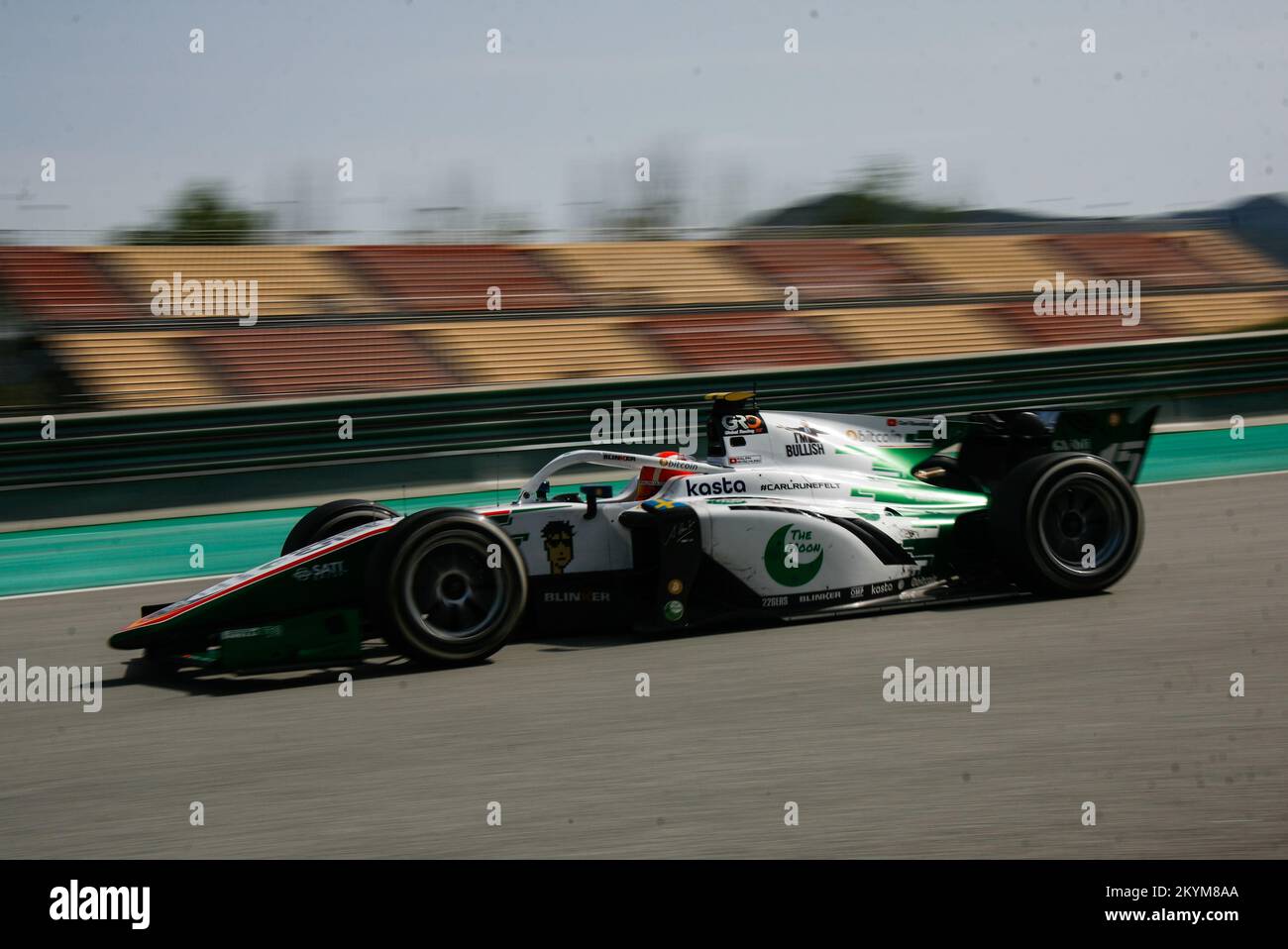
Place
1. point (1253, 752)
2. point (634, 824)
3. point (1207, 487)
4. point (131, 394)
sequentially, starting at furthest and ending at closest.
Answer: point (131, 394) → point (1207, 487) → point (1253, 752) → point (634, 824)

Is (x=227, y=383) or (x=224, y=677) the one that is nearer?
(x=224, y=677)

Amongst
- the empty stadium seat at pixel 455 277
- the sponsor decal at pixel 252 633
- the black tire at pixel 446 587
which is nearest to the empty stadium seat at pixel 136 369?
the empty stadium seat at pixel 455 277

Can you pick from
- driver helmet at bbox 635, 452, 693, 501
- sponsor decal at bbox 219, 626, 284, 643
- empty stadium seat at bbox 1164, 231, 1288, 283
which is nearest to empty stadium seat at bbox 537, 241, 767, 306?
empty stadium seat at bbox 1164, 231, 1288, 283

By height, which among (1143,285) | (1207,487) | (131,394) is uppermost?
(1143,285)

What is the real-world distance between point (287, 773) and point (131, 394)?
13.2 meters

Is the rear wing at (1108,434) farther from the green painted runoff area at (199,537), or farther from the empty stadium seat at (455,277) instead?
the empty stadium seat at (455,277)

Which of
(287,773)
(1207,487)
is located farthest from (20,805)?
(1207,487)

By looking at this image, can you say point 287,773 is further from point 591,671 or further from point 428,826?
point 591,671

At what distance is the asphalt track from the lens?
3.67m

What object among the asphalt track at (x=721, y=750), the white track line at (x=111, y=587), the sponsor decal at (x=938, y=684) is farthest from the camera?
the white track line at (x=111, y=587)

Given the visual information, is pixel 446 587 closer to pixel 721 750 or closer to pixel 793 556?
pixel 793 556

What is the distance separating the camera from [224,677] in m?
5.87

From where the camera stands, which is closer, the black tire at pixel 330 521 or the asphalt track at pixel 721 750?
the asphalt track at pixel 721 750

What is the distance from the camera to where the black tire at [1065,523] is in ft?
21.5
